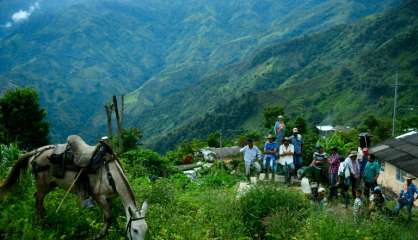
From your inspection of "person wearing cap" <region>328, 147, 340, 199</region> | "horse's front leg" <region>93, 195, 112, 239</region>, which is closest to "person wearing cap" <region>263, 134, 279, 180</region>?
"person wearing cap" <region>328, 147, 340, 199</region>

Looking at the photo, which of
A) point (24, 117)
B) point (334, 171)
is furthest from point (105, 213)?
point (24, 117)

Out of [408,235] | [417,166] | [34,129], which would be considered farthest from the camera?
[34,129]

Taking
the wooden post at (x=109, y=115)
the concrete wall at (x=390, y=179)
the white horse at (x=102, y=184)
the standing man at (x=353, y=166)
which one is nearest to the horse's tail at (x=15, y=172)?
the white horse at (x=102, y=184)

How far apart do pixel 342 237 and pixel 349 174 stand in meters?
4.83

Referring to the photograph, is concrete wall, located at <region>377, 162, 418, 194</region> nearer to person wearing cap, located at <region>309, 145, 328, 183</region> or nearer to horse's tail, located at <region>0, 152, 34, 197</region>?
person wearing cap, located at <region>309, 145, 328, 183</region>

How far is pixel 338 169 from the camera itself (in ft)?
42.6

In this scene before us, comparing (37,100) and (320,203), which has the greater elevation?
(37,100)

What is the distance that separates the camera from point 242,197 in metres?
10.9

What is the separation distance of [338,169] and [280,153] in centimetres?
210

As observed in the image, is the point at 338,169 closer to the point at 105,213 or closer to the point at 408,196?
the point at 408,196

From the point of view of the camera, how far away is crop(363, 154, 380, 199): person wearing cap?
40.1 feet

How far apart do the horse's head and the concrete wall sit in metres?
17.2

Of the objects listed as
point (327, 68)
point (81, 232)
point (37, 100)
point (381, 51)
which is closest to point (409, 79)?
point (381, 51)

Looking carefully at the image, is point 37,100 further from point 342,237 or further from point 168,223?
point 342,237
